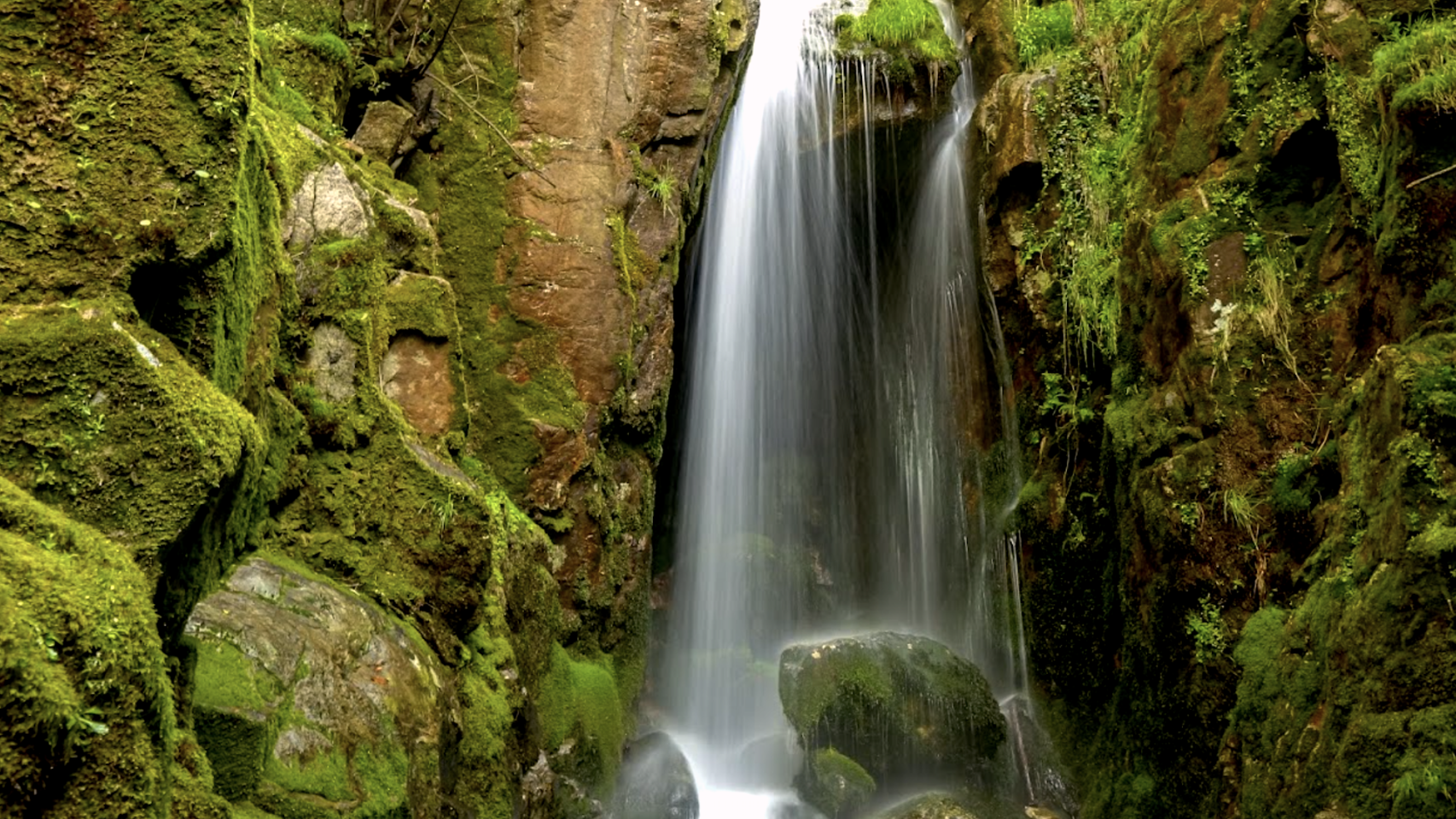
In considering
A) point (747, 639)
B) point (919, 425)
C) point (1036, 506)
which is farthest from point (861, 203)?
point (747, 639)

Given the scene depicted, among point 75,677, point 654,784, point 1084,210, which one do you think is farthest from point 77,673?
point 1084,210

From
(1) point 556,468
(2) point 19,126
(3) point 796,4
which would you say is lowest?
(1) point 556,468

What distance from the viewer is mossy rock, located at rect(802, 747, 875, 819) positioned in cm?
966

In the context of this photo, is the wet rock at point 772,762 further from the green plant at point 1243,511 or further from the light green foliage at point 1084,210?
the light green foliage at point 1084,210

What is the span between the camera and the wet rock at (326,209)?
6.39 m

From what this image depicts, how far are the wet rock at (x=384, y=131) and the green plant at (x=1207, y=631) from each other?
7.52m

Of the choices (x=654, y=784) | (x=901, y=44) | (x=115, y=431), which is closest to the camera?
Result: (x=115, y=431)

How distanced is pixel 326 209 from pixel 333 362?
1.14 m

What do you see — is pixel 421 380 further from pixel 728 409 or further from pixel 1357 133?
pixel 1357 133

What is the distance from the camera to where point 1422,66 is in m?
6.32

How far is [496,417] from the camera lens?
9.54 m

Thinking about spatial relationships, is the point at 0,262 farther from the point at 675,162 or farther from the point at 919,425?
the point at 919,425

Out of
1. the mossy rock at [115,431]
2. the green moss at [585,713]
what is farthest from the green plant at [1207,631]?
the mossy rock at [115,431]

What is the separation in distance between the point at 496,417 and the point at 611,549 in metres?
1.67
